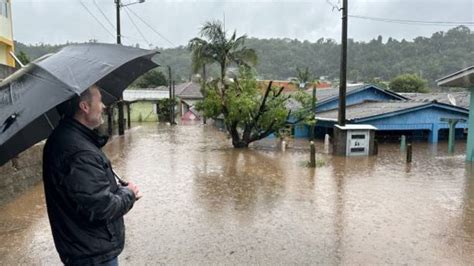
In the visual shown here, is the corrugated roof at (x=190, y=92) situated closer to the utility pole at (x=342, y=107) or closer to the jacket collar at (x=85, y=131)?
the utility pole at (x=342, y=107)

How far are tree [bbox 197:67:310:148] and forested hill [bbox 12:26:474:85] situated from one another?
1310 inches

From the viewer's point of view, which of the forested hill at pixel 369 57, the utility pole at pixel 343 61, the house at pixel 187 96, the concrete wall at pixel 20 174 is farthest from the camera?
the forested hill at pixel 369 57

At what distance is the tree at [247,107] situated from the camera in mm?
18062

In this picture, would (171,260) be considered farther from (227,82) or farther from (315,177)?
(227,82)

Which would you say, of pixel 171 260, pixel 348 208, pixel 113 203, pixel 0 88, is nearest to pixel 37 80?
pixel 0 88

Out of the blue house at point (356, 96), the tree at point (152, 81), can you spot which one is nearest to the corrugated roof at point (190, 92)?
the tree at point (152, 81)

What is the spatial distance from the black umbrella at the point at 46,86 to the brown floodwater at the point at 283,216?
113 inches

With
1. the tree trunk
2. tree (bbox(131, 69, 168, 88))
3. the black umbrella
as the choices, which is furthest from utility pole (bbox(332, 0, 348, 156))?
tree (bbox(131, 69, 168, 88))

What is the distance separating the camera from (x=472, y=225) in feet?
22.5

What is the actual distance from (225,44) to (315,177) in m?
12.4

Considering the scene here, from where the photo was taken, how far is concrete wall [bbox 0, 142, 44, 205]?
8258 mm

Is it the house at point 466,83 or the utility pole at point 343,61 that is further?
the utility pole at point 343,61

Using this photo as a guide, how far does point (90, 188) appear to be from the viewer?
222cm

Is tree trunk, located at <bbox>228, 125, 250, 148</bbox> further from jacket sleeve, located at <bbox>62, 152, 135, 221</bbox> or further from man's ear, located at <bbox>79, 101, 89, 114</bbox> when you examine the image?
jacket sleeve, located at <bbox>62, 152, 135, 221</bbox>
